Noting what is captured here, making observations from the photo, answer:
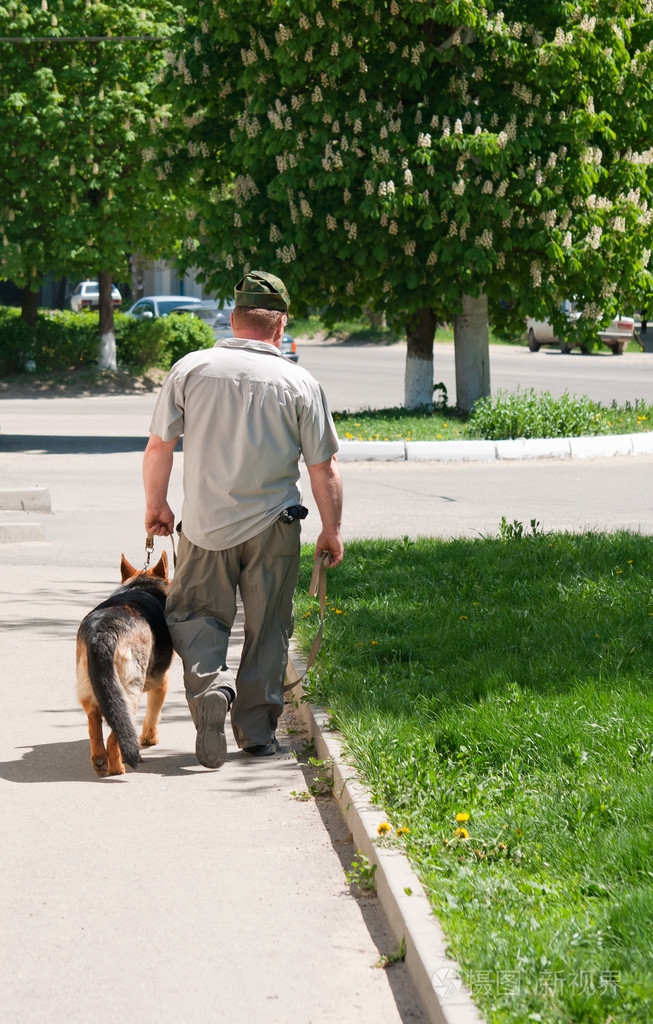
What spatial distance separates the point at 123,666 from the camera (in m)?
4.88

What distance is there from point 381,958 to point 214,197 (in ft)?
55.3

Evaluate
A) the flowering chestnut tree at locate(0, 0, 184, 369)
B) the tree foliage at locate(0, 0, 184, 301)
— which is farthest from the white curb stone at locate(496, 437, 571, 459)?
the tree foliage at locate(0, 0, 184, 301)

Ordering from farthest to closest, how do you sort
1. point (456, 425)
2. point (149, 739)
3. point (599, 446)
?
1. point (456, 425)
2. point (599, 446)
3. point (149, 739)

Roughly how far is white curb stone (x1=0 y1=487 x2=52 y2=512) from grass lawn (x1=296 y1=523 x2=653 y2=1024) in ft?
13.6

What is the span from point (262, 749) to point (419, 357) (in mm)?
13580

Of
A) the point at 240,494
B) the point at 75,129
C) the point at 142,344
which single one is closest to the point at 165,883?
the point at 240,494

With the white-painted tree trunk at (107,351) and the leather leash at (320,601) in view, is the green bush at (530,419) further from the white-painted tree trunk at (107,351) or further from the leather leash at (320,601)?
the white-painted tree trunk at (107,351)

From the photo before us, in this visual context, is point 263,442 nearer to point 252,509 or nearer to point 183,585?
point 252,509

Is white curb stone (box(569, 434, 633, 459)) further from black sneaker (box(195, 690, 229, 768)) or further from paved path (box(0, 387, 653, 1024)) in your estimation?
black sneaker (box(195, 690, 229, 768))

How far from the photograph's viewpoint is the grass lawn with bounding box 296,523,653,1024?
10.3 feet

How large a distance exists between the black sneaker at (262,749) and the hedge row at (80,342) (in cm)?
2398

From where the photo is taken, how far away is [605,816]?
4.02 metres

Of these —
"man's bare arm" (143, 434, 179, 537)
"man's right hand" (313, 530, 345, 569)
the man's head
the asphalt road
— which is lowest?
the asphalt road

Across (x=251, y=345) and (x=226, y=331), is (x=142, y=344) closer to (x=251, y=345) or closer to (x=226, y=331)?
(x=226, y=331)
